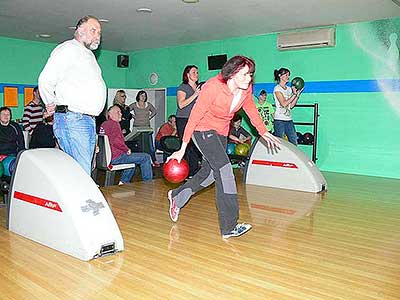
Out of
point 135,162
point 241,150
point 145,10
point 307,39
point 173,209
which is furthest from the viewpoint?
point 307,39

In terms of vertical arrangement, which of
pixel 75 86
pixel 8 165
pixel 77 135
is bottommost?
pixel 8 165

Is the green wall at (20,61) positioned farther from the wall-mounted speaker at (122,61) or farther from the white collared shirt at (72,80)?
the white collared shirt at (72,80)

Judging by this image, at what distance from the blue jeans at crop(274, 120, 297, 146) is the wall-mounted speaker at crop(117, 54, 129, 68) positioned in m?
4.85

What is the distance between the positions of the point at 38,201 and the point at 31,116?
3997 mm

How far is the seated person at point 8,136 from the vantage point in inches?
182

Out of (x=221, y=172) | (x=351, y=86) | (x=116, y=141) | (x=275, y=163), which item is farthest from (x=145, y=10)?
(x=221, y=172)

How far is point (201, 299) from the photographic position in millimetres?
2049

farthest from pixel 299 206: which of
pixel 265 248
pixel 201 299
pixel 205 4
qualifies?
pixel 205 4

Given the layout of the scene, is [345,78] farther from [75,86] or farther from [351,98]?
[75,86]

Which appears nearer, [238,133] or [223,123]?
[223,123]

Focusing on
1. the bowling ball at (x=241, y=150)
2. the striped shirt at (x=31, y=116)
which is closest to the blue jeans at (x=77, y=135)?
the bowling ball at (x=241, y=150)

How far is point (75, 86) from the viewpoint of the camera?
2.77 meters

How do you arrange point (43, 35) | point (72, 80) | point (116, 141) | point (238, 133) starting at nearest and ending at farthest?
1. point (72, 80)
2. point (116, 141)
3. point (238, 133)
4. point (43, 35)

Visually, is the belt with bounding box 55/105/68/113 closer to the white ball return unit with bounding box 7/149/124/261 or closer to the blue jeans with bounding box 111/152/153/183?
the white ball return unit with bounding box 7/149/124/261
